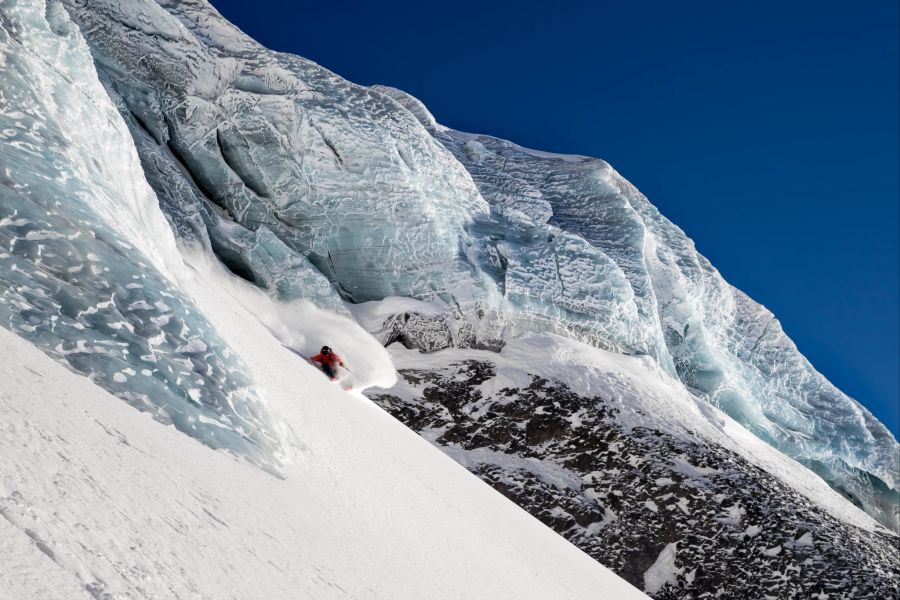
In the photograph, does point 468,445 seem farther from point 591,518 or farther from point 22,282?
point 22,282

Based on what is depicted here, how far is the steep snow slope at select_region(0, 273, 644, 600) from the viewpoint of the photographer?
8.99 feet

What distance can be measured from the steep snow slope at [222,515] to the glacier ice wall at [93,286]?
383mm

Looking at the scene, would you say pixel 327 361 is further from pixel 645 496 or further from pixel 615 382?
pixel 615 382

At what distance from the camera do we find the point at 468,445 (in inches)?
671

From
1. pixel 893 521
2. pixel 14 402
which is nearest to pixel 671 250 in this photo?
pixel 893 521

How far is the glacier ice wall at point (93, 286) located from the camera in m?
5.03

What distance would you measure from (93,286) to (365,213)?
42.0 feet

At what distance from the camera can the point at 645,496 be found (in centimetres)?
1645

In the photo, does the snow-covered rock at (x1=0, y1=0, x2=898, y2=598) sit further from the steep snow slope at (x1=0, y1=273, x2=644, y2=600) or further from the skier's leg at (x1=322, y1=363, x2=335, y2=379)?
the skier's leg at (x1=322, y1=363, x2=335, y2=379)

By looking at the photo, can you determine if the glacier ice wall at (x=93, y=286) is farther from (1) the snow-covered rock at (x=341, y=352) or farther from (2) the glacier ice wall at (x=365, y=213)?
(2) the glacier ice wall at (x=365, y=213)

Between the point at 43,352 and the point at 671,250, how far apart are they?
2445cm

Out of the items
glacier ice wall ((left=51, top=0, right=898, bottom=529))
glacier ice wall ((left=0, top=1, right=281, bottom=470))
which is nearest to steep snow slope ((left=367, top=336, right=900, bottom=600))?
glacier ice wall ((left=51, top=0, right=898, bottom=529))

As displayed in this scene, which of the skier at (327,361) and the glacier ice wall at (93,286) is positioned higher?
the skier at (327,361)

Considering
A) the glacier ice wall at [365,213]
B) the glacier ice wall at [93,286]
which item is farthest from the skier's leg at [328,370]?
the glacier ice wall at [365,213]
